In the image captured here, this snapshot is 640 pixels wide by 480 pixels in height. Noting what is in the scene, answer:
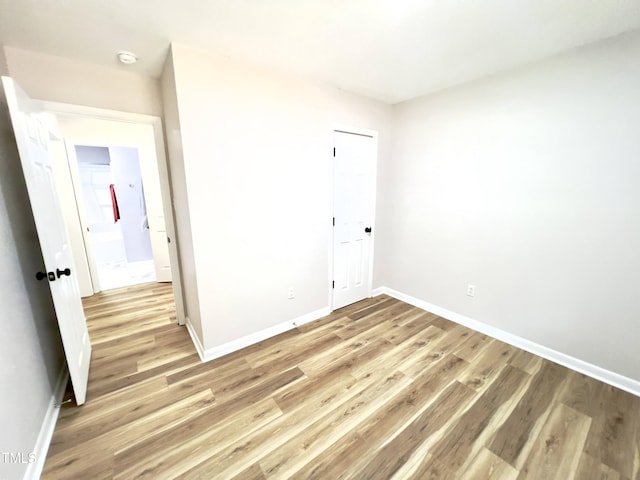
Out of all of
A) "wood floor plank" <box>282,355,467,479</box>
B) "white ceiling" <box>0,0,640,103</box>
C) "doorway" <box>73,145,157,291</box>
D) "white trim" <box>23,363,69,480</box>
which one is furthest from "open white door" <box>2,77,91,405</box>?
"doorway" <box>73,145,157,291</box>

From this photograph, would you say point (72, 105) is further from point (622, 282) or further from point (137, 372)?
point (622, 282)

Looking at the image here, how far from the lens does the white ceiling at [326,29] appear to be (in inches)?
54.6

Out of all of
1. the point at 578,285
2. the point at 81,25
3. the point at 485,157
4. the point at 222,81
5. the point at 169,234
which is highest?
the point at 81,25

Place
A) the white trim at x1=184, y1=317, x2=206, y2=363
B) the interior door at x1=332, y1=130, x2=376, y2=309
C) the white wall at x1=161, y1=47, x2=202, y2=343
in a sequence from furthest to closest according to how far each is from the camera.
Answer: the interior door at x1=332, y1=130, x2=376, y2=309 < the white trim at x1=184, y1=317, x2=206, y2=363 < the white wall at x1=161, y1=47, x2=202, y2=343

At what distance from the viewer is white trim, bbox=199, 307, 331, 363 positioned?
221 cm

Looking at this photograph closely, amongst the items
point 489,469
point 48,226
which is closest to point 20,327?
point 48,226

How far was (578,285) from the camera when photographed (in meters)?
2.01

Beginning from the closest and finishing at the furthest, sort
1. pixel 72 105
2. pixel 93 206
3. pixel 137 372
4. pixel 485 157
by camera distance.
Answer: pixel 72 105, pixel 137 372, pixel 485 157, pixel 93 206

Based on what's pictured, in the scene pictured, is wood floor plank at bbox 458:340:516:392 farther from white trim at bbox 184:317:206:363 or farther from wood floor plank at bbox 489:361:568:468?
white trim at bbox 184:317:206:363

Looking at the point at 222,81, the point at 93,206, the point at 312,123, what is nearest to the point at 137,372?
the point at 222,81

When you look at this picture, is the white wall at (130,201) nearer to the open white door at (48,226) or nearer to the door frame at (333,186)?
the open white door at (48,226)

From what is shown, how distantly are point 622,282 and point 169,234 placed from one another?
381 centimetres

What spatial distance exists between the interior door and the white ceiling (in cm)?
87

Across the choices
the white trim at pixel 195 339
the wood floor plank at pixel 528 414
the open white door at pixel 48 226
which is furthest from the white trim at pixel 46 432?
the wood floor plank at pixel 528 414
